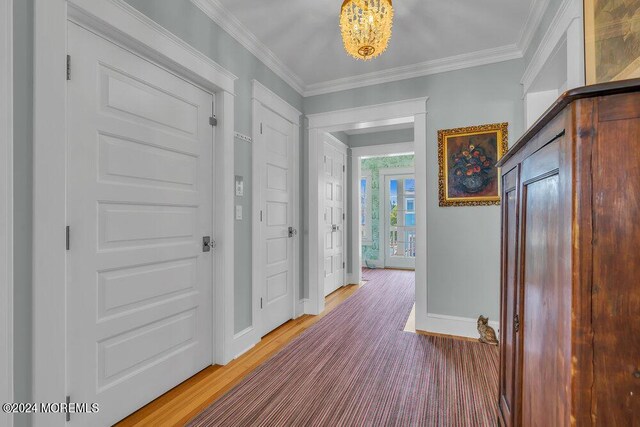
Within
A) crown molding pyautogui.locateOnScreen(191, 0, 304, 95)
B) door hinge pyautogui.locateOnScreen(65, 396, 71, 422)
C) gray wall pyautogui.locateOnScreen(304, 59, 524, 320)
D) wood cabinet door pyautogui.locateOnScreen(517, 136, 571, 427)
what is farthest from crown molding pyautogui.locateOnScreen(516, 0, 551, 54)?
door hinge pyautogui.locateOnScreen(65, 396, 71, 422)

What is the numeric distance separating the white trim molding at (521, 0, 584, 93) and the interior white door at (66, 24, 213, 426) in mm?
2288

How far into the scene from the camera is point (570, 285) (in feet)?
1.91

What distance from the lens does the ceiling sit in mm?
2209

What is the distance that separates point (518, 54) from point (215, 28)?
8.48 feet

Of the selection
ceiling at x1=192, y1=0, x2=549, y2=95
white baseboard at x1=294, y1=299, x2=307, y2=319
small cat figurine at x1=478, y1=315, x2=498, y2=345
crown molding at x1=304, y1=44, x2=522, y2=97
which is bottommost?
white baseboard at x1=294, y1=299, x2=307, y2=319

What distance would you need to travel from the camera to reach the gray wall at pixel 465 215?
2771mm

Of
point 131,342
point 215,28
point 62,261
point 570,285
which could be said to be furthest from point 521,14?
point 131,342

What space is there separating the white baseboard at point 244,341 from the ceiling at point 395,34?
8.00ft

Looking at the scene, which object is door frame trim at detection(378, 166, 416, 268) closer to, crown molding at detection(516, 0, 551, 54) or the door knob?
crown molding at detection(516, 0, 551, 54)

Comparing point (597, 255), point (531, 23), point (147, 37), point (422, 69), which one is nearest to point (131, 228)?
point (147, 37)

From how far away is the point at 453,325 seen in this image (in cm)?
290

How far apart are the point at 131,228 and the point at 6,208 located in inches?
22.7

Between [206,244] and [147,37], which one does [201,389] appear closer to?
[206,244]

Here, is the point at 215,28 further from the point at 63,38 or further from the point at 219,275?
the point at 219,275
